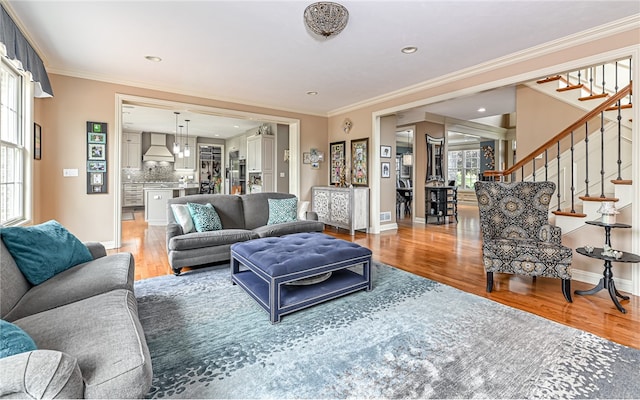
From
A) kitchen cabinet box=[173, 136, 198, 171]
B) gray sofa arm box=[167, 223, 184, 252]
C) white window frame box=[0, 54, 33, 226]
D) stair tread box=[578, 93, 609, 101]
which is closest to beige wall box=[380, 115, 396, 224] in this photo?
stair tread box=[578, 93, 609, 101]

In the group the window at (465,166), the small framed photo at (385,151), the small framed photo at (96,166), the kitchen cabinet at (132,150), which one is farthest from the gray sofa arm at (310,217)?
the window at (465,166)

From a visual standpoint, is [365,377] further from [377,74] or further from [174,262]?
[377,74]

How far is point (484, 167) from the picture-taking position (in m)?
11.1

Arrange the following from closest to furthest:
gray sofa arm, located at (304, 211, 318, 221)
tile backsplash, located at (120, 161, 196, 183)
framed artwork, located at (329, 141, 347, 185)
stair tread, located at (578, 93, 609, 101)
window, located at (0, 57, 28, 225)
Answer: window, located at (0, 57, 28, 225), stair tread, located at (578, 93, 609, 101), gray sofa arm, located at (304, 211, 318, 221), framed artwork, located at (329, 141, 347, 185), tile backsplash, located at (120, 161, 196, 183)

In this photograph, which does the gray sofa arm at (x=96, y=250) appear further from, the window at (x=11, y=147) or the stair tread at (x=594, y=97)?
the stair tread at (x=594, y=97)

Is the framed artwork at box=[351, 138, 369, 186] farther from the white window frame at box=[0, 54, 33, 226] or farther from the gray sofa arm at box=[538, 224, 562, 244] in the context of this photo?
the white window frame at box=[0, 54, 33, 226]

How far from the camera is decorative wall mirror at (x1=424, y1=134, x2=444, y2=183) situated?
7.53 m

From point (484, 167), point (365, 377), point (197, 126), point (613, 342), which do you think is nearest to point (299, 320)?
point (365, 377)

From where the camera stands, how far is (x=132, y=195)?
31.4 feet

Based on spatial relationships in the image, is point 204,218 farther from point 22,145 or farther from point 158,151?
point 158,151

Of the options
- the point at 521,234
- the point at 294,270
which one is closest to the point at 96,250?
the point at 294,270

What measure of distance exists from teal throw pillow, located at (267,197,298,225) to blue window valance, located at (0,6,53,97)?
2.95 m

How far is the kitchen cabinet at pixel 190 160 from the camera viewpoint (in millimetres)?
10547

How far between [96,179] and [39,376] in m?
4.45
